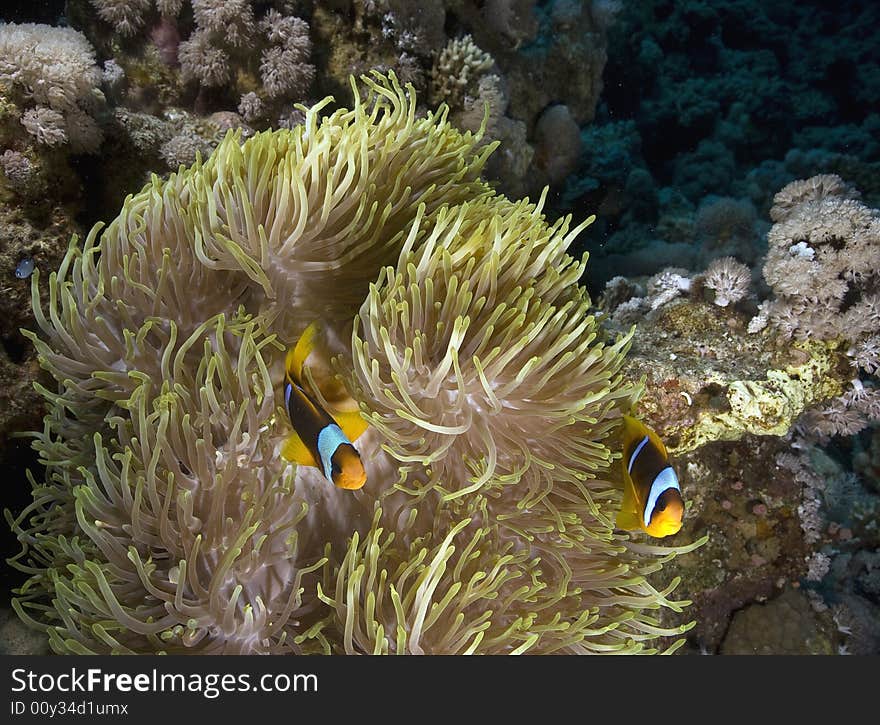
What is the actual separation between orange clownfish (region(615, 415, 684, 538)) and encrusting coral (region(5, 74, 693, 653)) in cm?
12

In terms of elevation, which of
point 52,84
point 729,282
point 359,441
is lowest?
point 359,441

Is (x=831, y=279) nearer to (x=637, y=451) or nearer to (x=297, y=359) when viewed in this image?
(x=637, y=451)

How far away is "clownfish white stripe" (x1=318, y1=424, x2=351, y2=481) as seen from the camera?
1.69 metres

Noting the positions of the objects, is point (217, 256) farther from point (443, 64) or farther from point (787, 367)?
point (443, 64)

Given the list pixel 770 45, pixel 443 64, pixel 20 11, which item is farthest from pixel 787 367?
pixel 770 45

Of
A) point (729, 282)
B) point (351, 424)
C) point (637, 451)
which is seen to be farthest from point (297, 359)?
point (729, 282)

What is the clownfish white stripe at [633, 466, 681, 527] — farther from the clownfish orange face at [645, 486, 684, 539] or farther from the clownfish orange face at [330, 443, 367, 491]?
the clownfish orange face at [330, 443, 367, 491]

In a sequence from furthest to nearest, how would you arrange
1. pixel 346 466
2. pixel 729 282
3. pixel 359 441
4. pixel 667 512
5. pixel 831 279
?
pixel 729 282 → pixel 831 279 → pixel 359 441 → pixel 667 512 → pixel 346 466

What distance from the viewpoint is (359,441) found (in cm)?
222

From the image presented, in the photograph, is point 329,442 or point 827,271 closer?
point 329,442

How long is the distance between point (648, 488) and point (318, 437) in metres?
0.95

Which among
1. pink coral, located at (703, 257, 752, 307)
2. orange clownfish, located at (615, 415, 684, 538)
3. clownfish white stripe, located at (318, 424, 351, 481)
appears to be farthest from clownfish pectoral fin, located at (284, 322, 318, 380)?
pink coral, located at (703, 257, 752, 307)

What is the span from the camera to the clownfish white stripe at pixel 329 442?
169cm

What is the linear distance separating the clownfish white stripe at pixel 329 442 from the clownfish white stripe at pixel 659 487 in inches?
34.6
